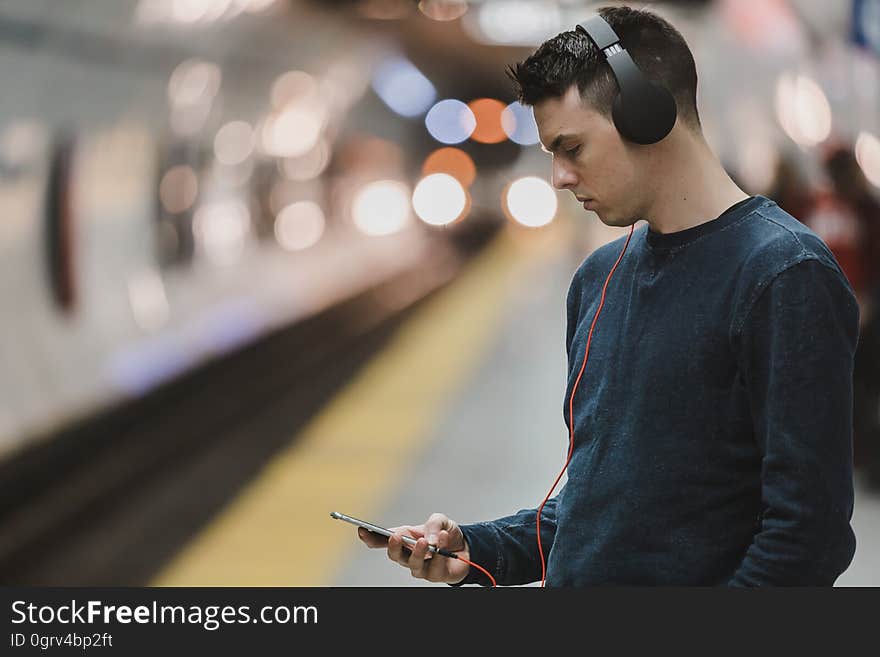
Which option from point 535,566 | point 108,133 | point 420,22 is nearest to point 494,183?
point 420,22

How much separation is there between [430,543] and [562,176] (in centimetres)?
43

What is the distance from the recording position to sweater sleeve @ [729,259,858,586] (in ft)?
3.49

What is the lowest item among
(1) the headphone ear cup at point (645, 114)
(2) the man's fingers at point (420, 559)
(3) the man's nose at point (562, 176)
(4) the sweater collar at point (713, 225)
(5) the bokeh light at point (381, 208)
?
(2) the man's fingers at point (420, 559)

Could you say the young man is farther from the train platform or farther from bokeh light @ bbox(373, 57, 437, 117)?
bokeh light @ bbox(373, 57, 437, 117)

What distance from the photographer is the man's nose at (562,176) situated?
1.21 metres

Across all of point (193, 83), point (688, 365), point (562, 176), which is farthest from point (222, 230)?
point (688, 365)

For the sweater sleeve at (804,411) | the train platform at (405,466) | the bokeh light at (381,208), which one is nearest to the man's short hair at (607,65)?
the sweater sleeve at (804,411)

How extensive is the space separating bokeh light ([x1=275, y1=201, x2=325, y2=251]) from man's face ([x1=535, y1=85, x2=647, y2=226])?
12184mm

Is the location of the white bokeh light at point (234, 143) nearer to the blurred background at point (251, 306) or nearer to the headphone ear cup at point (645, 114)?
the blurred background at point (251, 306)

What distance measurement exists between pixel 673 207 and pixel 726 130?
4.03 metres

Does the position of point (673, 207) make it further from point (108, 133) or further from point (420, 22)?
point (420, 22)

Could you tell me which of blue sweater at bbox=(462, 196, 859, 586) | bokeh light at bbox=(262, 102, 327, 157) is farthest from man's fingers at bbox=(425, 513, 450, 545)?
bokeh light at bbox=(262, 102, 327, 157)

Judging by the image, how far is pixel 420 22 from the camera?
11.7 meters

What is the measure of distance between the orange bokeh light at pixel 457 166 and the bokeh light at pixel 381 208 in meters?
0.71
